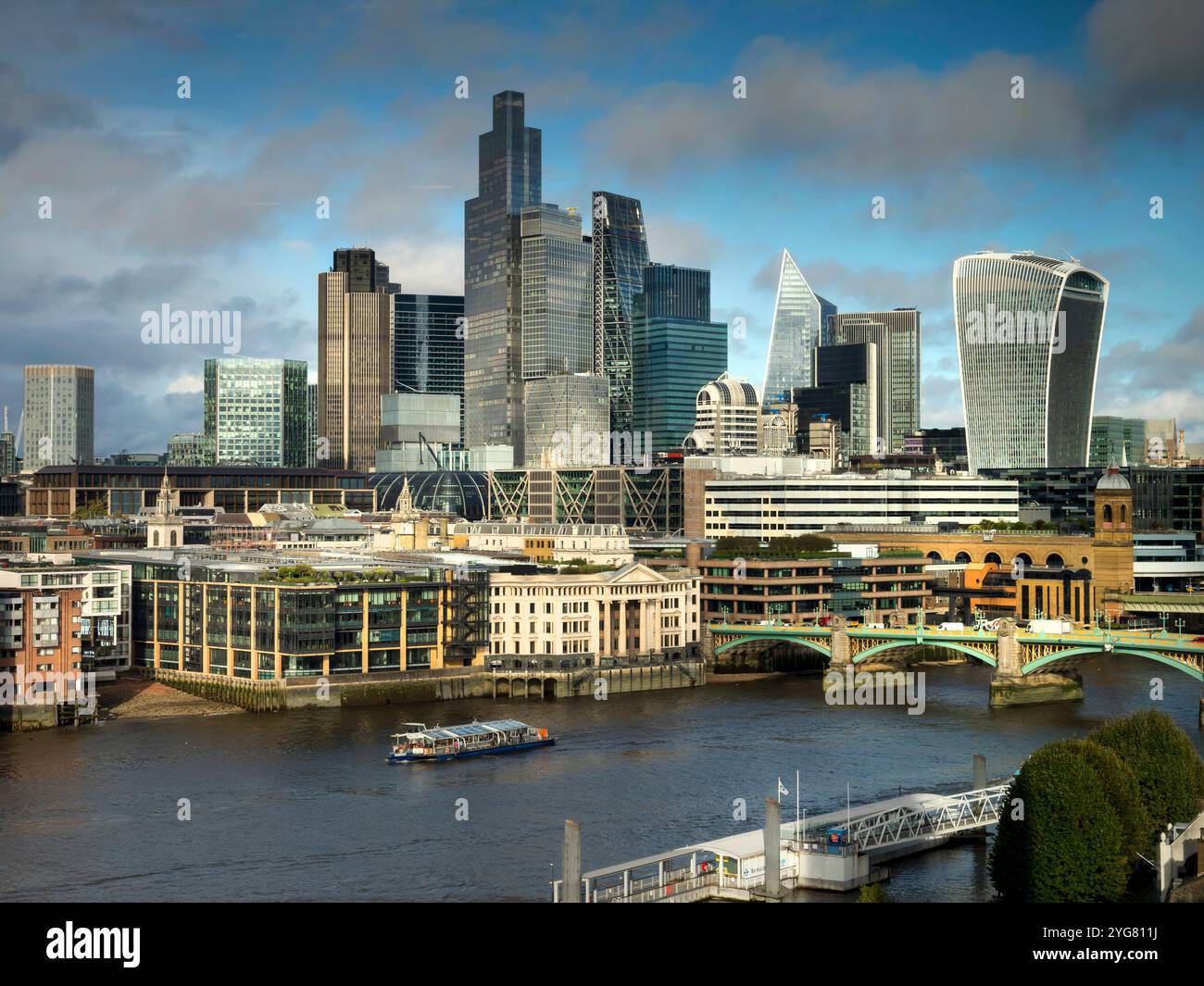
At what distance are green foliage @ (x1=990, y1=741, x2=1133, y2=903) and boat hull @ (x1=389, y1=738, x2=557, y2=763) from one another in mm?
→ 20293

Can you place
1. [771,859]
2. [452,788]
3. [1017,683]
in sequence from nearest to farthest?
[771,859] < [452,788] < [1017,683]

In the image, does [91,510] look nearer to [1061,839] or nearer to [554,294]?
[554,294]

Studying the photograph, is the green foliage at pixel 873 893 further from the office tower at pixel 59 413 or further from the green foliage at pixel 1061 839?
the office tower at pixel 59 413

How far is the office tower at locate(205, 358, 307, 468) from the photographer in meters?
187

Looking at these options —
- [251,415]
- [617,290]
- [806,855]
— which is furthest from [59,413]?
[806,855]

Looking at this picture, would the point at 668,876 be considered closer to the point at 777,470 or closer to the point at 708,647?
the point at 708,647

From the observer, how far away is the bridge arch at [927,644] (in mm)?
55625

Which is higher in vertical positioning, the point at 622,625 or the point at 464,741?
the point at 622,625

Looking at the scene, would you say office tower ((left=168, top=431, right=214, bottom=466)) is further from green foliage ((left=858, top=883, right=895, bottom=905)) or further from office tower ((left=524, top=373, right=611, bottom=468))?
green foliage ((left=858, top=883, right=895, bottom=905))

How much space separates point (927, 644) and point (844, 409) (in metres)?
136

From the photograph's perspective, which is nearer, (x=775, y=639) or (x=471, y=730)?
(x=471, y=730)

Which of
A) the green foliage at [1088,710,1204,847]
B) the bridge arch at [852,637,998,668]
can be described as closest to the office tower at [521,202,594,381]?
the bridge arch at [852,637,998,668]

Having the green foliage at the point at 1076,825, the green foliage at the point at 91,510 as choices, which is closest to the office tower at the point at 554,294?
the green foliage at the point at 91,510

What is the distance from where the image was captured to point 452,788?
128 ft
